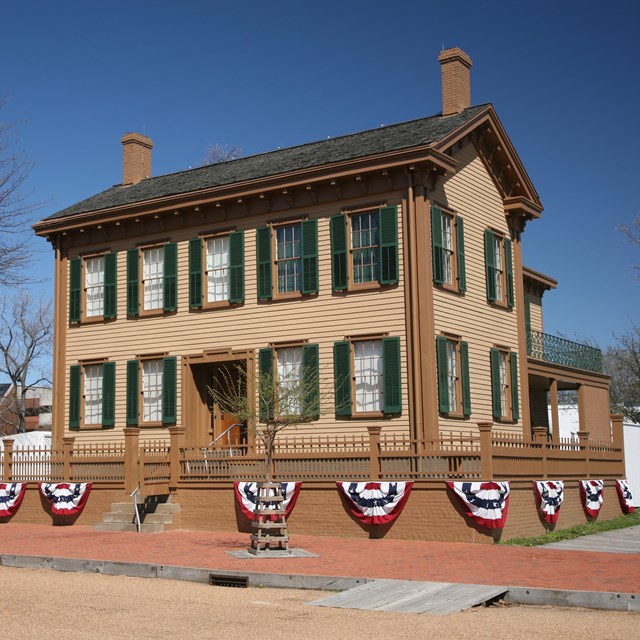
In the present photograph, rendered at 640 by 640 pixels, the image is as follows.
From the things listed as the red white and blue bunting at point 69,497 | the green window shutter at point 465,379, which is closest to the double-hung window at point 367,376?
the green window shutter at point 465,379

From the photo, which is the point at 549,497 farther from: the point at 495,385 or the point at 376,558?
the point at 376,558

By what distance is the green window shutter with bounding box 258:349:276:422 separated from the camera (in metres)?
17.9

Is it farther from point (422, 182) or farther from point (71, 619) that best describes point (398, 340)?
point (71, 619)

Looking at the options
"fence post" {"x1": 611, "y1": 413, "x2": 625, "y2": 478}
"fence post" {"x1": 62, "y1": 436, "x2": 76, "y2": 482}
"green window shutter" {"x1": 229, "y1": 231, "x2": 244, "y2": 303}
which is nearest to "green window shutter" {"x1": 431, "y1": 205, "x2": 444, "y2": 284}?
"green window shutter" {"x1": 229, "y1": 231, "x2": 244, "y2": 303}

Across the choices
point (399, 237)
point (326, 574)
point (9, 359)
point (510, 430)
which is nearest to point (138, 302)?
point (399, 237)

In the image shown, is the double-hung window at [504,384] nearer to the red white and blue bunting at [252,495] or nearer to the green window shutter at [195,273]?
the red white and blue bunting at [252,495]

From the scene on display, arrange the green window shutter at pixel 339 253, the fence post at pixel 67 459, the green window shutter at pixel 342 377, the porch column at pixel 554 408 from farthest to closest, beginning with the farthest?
the porch column at pixel 554 408 < the fence post at pixel 67 459 < the green window shutter at pixel 339 253 < the green window shutter at pixel 342 377

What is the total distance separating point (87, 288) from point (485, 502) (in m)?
13.9

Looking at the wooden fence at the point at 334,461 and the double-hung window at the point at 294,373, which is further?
the double-hung window at the point at 294,373

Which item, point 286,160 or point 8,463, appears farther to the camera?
point 286,160

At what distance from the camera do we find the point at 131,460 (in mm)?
21531

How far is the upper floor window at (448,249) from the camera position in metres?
21.9

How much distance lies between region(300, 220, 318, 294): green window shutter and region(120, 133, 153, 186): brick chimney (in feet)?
29.3

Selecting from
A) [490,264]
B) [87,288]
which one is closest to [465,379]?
[490,264]
